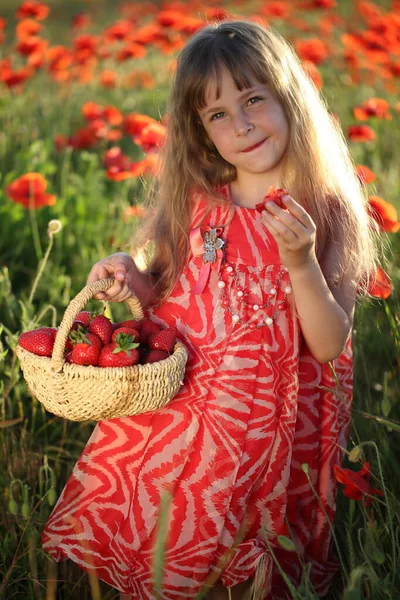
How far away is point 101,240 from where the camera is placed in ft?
10.3

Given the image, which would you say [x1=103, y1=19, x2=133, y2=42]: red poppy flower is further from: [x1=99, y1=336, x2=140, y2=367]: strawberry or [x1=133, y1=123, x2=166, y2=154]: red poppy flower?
[x1=99, y1=336, x2=140, y2=367]: strawberry

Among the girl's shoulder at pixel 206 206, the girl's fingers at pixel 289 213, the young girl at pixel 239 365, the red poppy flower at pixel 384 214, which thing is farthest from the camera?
the red poppy flower at pixel 384 214

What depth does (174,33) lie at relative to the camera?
4480 mm

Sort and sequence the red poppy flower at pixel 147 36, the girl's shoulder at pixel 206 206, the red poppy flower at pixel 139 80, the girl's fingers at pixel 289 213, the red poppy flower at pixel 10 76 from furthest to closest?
the red poppy flower at pixel 139 80
the red poppy flower at pixel 147 36
the red poppy flower at pixel 10 76
the girl's shoulder at pixel 206 206
the girl's fingers at pixel 289 213

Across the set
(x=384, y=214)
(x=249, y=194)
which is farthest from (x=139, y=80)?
(x=249, y=194)

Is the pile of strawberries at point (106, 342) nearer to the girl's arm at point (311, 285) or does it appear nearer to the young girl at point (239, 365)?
the young girl at point (239, 365)

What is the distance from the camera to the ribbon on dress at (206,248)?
6.10 ft

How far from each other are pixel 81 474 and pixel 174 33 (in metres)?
3.27

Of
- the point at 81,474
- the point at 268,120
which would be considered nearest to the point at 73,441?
the point at 81,474

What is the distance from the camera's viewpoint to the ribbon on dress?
6.10ft

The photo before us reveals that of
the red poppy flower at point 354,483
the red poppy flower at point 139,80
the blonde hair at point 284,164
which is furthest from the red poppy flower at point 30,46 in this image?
the red poppy flower at point 354,483

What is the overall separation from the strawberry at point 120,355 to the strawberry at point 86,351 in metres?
0.02

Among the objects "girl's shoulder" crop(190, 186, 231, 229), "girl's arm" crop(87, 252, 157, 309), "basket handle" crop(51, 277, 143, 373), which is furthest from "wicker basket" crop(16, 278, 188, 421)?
"girl's shoulder" crop(190, 186, 231, 229)

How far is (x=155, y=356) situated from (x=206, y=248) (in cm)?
36
